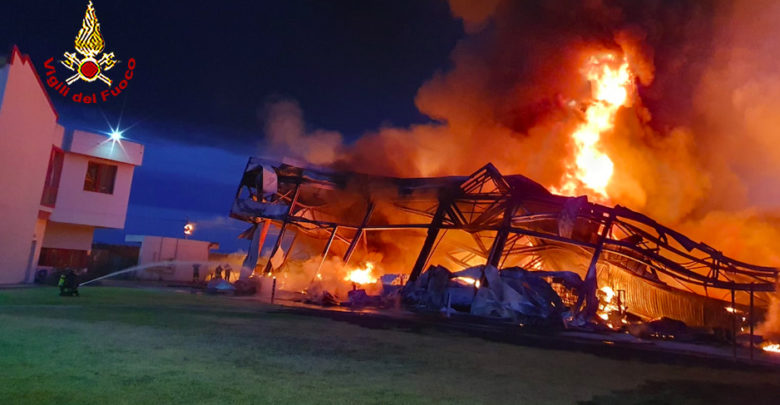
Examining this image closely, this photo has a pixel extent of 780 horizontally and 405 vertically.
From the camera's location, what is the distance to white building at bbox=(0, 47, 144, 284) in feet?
66.8

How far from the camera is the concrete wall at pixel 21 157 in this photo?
19797mm

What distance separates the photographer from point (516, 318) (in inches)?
766

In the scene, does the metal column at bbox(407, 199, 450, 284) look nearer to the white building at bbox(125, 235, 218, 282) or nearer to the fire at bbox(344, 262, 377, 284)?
the fire at bbox(344, 262, 377, 284)

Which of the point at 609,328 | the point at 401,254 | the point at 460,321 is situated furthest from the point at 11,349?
the point at 401,254

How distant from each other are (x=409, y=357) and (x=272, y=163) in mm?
20580

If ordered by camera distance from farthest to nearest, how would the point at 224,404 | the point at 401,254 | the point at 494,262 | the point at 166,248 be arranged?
the point at 166,248
the point at 401,254
the point at 494,262
the point at 224,404

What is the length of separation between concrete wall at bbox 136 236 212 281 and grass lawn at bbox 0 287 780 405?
27513mm

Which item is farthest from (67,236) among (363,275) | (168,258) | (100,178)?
(363,275)

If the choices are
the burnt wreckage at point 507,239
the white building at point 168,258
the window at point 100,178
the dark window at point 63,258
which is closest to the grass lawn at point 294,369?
the burnt wreckage at point 507,239

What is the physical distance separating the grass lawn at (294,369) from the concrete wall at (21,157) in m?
10.4

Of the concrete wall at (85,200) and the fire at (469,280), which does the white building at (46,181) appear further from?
the fire at (469,280)

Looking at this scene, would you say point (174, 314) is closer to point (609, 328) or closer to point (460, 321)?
point (460, 321)

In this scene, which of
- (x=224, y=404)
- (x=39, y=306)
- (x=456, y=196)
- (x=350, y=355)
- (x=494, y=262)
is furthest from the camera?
(x=456, y=196)

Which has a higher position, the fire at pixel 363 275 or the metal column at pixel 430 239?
the metal column at pixel 430 239
